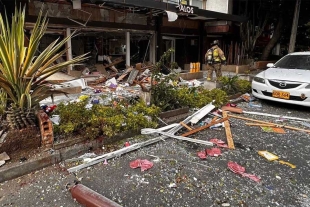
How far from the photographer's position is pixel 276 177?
320 cm

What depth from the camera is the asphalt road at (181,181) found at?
2.69m

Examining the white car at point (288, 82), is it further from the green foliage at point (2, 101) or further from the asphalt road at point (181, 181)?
the green foliage at point (2, 101)

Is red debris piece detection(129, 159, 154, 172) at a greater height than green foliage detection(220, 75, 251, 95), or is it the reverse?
green foliage detection(220, 75, 251, 95)

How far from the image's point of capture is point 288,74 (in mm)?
6355

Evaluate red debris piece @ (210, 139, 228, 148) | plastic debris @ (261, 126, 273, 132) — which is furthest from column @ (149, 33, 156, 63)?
red debris piece @ (210, 139, 228, 148)

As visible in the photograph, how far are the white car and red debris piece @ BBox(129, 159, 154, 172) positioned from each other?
4519 mm

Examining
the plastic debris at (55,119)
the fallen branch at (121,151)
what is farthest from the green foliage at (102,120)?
the fallen branch at (121,151)

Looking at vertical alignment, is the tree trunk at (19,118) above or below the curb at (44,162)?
above

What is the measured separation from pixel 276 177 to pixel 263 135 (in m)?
1.62

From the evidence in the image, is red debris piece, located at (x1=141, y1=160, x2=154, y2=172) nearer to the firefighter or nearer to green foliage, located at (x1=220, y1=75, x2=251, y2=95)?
green foliage, located at (x1=220, y1=75, x2=251, y2=95)

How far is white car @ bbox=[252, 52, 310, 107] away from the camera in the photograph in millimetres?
5859

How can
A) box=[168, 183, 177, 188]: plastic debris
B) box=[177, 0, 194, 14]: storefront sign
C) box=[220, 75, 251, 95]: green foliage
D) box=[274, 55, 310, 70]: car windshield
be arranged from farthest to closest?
1. box=[177, 0, 194, 14]: storefront sign
2. box=[220, 75, 251, 95]: green foliage
3. box=[274, 55, 310, 70]: car windshield
4. box=[168, 183, 177, 188]: plastic debris


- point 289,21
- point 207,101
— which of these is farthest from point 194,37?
point 207,101

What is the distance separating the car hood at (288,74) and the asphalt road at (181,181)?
2549mm
